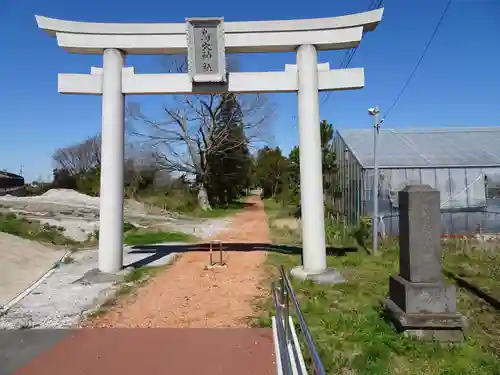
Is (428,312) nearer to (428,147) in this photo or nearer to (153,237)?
(428,147)

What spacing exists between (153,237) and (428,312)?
11.9 metres

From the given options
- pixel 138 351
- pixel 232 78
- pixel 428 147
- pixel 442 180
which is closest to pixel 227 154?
pixel 428 147

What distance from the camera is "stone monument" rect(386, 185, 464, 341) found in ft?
16.4

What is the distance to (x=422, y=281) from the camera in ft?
17.3

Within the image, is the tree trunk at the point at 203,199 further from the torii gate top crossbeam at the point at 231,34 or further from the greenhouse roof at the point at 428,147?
the torii gate top crossbeam at the point at 231,34

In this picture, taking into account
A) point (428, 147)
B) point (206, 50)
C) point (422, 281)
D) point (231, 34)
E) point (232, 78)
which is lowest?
point (422, 281)

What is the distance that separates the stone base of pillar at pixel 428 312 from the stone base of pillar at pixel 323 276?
2.40 meters

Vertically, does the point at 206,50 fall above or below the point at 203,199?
above

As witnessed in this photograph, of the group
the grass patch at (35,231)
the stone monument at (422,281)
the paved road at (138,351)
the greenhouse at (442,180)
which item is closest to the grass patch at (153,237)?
the grass patch at (35,231)

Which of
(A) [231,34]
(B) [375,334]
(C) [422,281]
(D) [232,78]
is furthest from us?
(D) [232,78]

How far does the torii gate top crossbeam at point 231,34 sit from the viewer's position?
8.27 meters

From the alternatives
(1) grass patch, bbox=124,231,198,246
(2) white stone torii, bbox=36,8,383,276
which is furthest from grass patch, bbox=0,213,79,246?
(2) white stone torii, bbox=36,8,383,276

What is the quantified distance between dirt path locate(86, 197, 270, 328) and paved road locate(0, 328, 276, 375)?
16.8 inches

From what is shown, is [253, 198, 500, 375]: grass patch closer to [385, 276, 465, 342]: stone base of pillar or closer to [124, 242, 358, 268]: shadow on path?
[385, 276, 465, 342]: stone base of pillar
